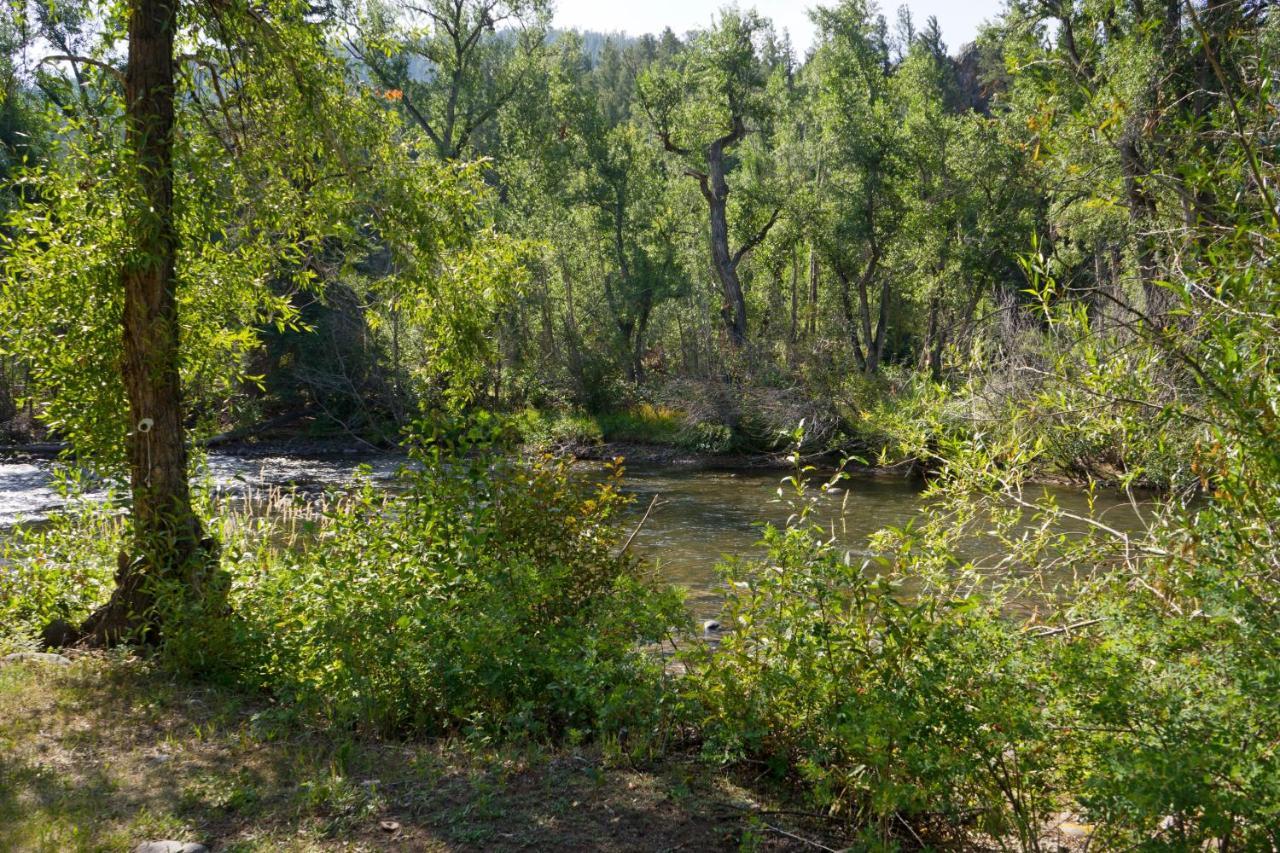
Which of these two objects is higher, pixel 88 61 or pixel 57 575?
pixel 88 61

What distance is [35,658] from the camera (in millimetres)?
5613

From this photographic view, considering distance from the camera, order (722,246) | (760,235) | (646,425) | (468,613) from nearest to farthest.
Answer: (468,613), (646,425), (722,246), (760,235)

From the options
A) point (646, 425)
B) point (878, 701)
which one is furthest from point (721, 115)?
point (878, 701)

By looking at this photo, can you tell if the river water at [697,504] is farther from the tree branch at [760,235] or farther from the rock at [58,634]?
the tree branch at [760,235]

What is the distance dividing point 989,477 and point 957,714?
5.26 feet

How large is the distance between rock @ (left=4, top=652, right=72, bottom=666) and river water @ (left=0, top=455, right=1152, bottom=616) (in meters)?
4.40

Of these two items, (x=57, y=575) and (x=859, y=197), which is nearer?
(x=57, y=575)

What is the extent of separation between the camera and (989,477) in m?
4.82

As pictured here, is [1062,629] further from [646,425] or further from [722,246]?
[722,246]

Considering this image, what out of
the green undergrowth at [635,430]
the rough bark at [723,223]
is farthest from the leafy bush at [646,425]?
the rough bark at [723,223]

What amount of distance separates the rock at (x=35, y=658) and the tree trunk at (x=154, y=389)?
0.35 m

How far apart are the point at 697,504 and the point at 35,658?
13.2 metres

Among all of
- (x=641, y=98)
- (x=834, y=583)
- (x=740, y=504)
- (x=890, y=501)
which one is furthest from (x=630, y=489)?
(x=834, y=583)

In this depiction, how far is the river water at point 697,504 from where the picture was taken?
1297cm
